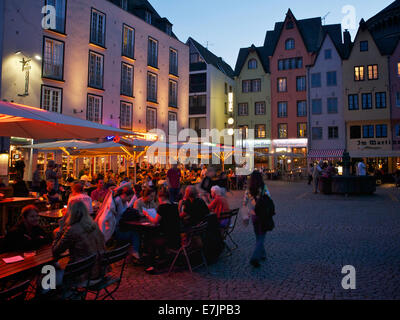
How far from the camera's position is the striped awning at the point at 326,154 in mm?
35312

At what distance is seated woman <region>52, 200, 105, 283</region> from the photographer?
4.03 metres

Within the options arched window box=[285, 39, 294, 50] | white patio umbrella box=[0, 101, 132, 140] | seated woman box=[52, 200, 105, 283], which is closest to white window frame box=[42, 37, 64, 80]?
white patio umbrella box=[0, 101, 132, 140]

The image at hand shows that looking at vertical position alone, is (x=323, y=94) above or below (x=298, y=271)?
above

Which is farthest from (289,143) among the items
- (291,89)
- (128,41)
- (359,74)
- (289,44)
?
(128,41)

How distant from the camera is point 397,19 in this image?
39969 mm

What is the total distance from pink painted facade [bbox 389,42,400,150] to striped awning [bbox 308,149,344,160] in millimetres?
5284

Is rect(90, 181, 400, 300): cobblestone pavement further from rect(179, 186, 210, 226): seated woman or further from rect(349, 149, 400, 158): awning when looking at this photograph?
rect(349, 149, 400, 158): awning

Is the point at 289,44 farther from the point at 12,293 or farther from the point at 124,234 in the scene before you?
the point at 12,293

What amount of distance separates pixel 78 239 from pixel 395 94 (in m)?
36.7

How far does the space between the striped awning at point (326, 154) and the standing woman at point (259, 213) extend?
32.0 metres

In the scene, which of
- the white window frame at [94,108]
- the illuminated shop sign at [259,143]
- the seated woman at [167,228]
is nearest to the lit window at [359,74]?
the illuminated shop sign at [259,143]

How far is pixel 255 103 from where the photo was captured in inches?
1654

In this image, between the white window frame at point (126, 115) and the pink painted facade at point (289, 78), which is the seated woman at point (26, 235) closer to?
the white window frame at point (126, 115)
